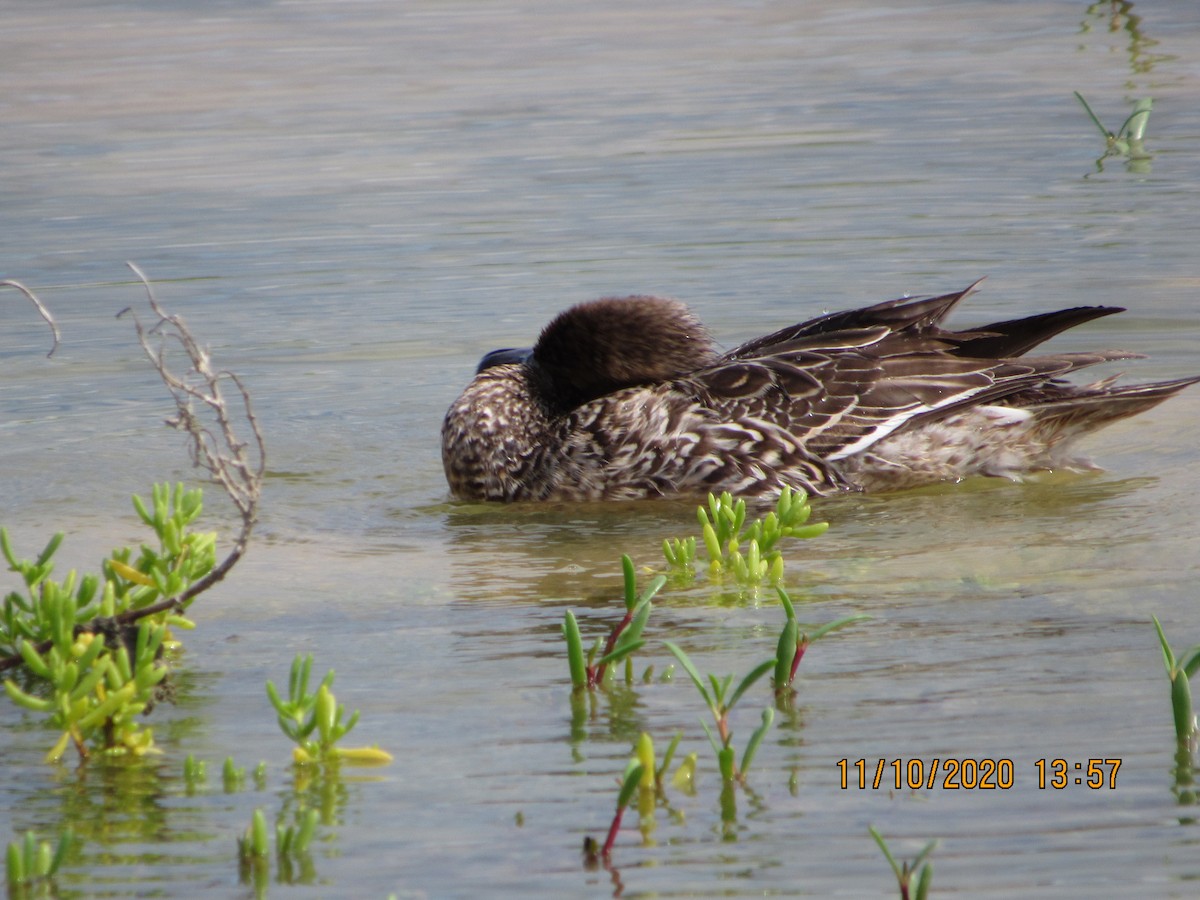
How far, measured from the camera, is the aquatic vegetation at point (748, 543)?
5961 mm

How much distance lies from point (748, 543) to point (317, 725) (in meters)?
2.14

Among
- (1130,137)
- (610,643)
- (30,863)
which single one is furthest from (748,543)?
(1130,137)

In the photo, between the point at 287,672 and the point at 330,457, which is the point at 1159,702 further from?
the point at 330,457

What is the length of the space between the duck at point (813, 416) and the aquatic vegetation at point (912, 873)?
3991mm

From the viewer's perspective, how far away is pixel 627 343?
26.8 ft

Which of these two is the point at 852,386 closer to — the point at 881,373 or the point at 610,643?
the point at 881,373

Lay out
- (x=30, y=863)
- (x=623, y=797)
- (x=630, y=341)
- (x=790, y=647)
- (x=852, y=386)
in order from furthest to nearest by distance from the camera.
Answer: (x=630, y=341), (x=852, y=386), (x=790, y=647), (x=623, y=797), (x=30, y=863)

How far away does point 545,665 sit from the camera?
5281 millimetres

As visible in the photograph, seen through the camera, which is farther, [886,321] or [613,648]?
[886,321]

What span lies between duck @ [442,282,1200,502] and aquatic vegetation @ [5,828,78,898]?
13.6ft

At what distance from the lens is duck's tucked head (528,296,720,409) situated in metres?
8.16

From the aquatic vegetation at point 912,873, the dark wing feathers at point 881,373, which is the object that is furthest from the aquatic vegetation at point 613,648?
the dark wing feathers at point 881,373

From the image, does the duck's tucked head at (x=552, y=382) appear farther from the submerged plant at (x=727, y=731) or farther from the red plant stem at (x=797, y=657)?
the submerged plant at (x=727, y=731)

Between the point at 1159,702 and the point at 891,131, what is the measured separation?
971cm
